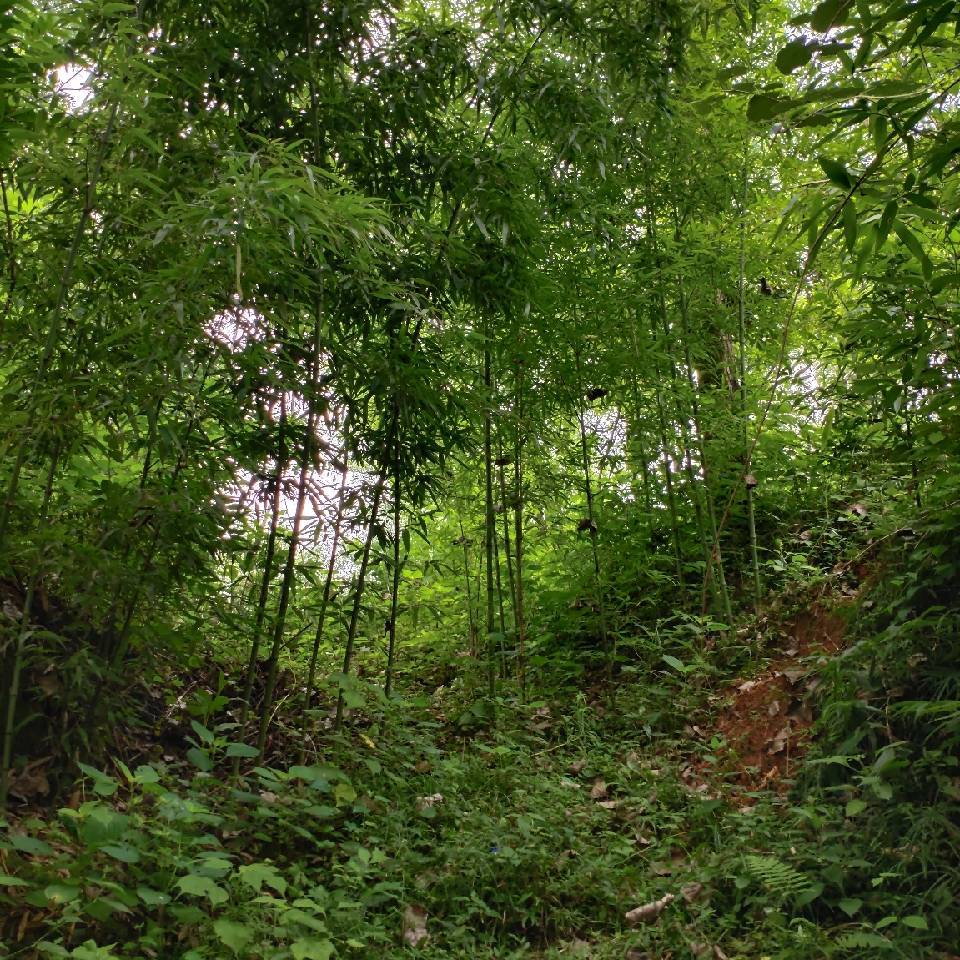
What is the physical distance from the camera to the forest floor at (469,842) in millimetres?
2076

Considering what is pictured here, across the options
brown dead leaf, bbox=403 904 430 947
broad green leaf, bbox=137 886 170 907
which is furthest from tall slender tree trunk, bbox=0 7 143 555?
brown dead leaf, bbox=403 904 430 947

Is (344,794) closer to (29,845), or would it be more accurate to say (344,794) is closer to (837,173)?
(29,845)

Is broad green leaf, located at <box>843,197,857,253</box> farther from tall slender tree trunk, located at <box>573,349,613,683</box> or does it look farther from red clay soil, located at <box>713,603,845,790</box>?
tall slender tree trunk, located at <box>573,349,613,683</box>

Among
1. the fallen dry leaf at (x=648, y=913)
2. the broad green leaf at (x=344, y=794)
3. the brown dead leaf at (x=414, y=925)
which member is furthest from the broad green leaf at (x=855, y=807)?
the broad green leaf at (x=344, y=794)

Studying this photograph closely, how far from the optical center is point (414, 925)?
2.46 m

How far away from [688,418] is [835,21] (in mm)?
3472

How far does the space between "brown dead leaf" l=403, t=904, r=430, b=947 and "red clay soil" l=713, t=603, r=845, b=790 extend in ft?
4.18

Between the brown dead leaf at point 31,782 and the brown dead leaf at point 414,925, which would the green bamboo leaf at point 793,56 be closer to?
the brown dead leaf at point 414,925

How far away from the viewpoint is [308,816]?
287 cm

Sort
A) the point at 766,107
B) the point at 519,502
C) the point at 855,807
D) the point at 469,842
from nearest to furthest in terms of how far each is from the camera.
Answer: the point at 766,107
the point at 855,807
the point at 469,842
the point at 519,502

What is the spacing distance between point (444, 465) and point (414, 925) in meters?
1.62

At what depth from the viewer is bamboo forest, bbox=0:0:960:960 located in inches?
86.0

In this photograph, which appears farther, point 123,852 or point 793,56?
point 123,852

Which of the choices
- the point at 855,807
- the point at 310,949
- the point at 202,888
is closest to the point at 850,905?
the point at 855,807
